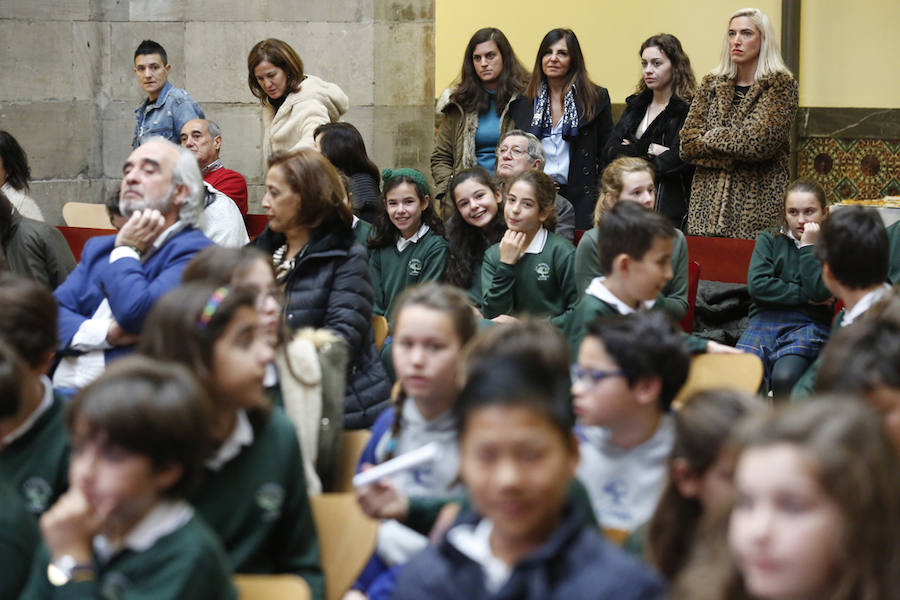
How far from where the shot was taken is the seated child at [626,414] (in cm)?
272

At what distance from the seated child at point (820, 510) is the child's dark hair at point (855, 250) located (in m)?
2.23

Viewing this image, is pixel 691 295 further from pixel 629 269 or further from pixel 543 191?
pixel 629 269

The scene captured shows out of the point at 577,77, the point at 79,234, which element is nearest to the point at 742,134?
the point at 577,77

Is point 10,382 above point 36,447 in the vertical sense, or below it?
above

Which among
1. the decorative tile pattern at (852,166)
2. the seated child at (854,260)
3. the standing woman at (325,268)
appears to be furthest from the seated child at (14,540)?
the decorative tile pattern at (852,166)

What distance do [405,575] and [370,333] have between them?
2.18 metres

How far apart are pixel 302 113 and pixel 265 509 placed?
195 inches

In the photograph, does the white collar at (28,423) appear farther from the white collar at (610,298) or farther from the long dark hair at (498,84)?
the long dark hair at (498,84)

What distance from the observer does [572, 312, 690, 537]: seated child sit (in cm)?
272

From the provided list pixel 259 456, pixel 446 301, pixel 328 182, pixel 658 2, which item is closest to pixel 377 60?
pixel 658 2

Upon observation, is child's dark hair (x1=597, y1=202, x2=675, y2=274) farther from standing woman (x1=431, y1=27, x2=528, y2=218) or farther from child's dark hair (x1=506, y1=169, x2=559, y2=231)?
standing woman (x1=431, y1=27, x2=528, y2=218)

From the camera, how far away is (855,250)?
3.82m

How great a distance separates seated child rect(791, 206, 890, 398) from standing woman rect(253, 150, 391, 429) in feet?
4.70

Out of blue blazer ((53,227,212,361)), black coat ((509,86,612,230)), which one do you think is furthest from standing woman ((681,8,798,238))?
blue blazer ((53,227,212,361))
